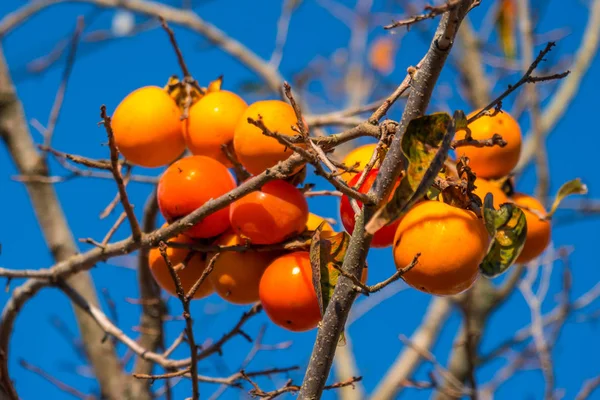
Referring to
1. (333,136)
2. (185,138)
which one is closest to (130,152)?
(185,138)

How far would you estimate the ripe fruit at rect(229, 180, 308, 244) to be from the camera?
3.12 feet

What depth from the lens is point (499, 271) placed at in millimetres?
781

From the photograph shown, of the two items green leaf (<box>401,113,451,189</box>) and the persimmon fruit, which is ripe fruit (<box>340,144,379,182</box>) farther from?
green leaf (<box>401,113,451,189</box>)

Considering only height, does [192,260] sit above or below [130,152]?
below

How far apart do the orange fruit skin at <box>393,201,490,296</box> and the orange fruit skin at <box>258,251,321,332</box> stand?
155mm

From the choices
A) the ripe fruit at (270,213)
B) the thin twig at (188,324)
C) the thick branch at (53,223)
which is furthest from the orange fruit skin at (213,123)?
the thick branch at (53,223)

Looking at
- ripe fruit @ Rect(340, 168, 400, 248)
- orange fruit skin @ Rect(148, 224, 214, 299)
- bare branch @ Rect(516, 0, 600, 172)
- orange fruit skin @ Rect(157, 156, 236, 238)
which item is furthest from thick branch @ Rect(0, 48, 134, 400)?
bare branch @ Rect(516, 0, 600, 172)

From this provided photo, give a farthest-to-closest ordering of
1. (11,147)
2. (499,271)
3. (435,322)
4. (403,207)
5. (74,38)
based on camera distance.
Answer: (435,322) < (11,147) < (74,38) < (499,271) < (403,207)

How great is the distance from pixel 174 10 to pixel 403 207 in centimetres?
304

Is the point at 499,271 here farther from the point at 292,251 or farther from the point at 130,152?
the point at 130,152

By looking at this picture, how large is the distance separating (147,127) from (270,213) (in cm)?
26

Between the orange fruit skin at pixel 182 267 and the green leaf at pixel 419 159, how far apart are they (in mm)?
453

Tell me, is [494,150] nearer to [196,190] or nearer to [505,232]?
[505,232]

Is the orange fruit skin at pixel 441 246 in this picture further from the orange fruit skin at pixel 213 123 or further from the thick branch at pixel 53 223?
the thick branch at pixel 53 223
